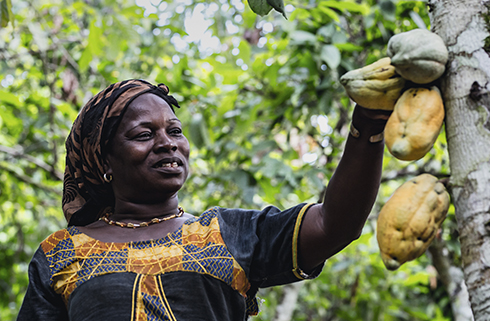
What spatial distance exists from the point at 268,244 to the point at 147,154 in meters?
0.41

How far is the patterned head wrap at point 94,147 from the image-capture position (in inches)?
61.4

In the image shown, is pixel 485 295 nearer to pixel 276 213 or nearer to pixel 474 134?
pixel 474 134

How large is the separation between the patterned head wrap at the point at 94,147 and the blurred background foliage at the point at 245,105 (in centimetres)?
72

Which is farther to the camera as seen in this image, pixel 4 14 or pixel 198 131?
→ pixel 198 131

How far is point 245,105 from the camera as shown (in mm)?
3230

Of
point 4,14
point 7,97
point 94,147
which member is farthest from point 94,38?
point 94,147

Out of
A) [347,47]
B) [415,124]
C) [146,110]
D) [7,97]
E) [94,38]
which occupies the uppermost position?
[415,124]

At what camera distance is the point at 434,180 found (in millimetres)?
958

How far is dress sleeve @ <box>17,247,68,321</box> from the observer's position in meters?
1.43

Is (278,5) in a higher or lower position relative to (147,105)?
higher

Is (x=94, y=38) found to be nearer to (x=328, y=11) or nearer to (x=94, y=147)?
(x=328, y=11)

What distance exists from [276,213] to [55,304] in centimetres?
65

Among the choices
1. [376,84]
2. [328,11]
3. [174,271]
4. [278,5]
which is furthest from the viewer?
[328,11]

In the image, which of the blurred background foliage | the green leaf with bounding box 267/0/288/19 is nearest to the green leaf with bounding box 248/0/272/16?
the green leaf with bounding box 267/0/288/19
